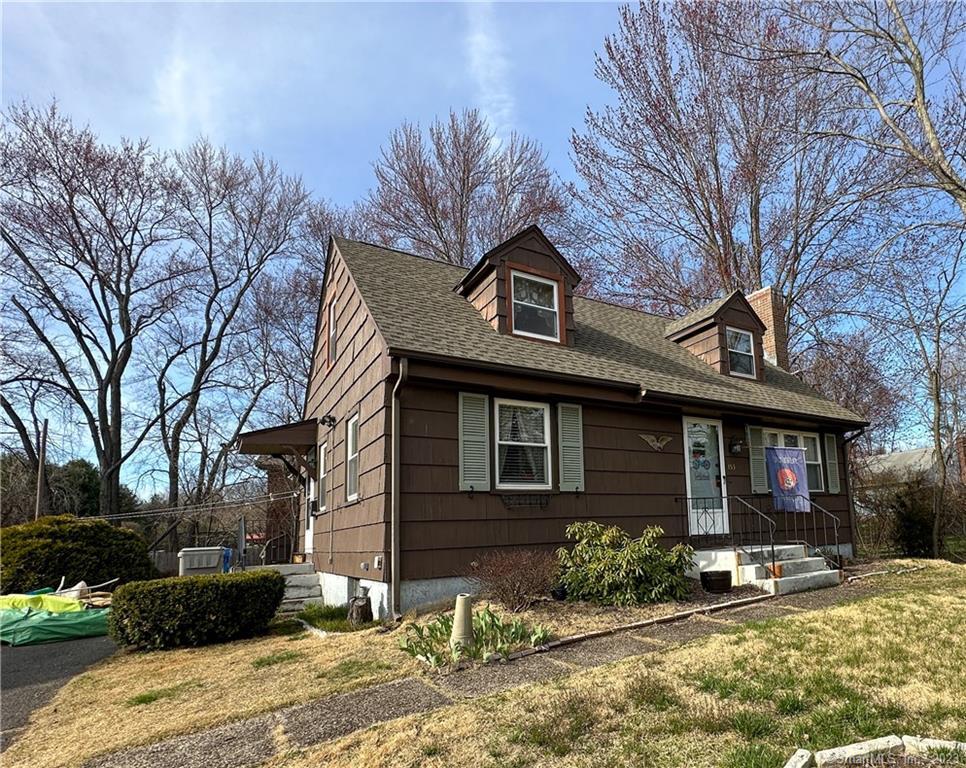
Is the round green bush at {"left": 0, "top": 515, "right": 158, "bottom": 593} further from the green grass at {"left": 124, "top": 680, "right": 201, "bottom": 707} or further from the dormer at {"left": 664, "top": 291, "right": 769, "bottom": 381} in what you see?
the dormer at {"left": 664, "top": 291, "right": 769, "bottom": 381}

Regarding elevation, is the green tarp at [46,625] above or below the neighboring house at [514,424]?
below

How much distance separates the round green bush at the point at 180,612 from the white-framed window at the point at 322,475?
13.6 ft

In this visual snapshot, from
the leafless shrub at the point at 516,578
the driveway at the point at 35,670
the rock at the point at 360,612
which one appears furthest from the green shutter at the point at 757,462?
the driveway at the point at 35,670

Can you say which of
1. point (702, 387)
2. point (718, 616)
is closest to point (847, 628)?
point (718, 616)

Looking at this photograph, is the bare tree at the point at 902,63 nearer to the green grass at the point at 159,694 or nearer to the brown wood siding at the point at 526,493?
the brown wood siding at the point at 526,493

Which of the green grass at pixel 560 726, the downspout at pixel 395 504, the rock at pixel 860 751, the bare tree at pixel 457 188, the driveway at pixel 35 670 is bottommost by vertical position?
the driveway at pixel 35 670

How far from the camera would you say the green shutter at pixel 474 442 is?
822cm

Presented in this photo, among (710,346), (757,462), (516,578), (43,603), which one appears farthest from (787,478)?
(43,603)

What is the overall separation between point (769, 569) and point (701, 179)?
46.5 ft

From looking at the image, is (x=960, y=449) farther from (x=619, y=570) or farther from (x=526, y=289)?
(x=619, y=570)

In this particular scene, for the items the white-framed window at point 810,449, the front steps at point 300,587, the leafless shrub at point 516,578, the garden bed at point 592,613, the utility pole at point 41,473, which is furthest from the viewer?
the utility pole at point 41,473

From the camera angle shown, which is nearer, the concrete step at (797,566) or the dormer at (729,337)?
the concrete step at (797,566)

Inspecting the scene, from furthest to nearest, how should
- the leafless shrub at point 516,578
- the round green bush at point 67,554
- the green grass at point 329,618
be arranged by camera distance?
the round green bush at point 67,554, the green grass at point 329,618, the leafless shrub at point 516,578

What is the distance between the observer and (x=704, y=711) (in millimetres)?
3893
